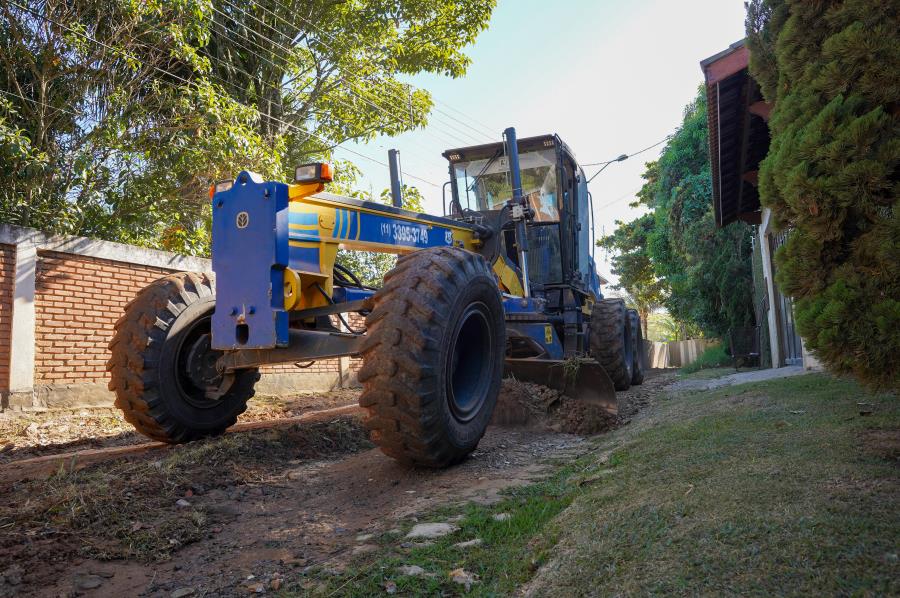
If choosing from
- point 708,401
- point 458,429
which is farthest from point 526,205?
point 458,429

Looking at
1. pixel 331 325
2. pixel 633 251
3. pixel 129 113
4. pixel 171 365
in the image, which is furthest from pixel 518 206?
pixel 633 251

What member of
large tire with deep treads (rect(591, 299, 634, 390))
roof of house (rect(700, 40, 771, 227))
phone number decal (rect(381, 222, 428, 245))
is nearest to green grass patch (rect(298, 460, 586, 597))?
phone number decal (rect(381, 222, 428, 245))

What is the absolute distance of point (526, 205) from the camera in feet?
22.8

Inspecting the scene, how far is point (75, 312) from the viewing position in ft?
25.2

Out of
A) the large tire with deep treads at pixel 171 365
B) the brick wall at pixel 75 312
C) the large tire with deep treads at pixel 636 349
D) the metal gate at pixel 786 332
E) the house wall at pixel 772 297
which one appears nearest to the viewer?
the large tire with deep treads at pixel 171 365

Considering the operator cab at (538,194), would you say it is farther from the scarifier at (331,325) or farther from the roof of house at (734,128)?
the roof of house at (734,128)

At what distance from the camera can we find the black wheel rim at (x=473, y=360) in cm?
460

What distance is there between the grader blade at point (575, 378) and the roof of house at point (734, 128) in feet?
12.0

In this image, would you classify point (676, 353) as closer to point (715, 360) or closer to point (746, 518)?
point (715, 360)

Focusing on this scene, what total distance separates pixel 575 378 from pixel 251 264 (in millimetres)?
3479

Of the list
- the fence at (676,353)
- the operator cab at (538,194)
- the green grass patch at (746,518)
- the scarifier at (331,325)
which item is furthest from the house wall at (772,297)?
the fence at (676,353)

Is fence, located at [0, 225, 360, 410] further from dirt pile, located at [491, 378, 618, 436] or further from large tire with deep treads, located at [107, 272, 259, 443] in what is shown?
dirt pile, located at [491, 378, 618, 436]

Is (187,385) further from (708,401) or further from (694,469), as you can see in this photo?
(708,401)

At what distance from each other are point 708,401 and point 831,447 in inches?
126
